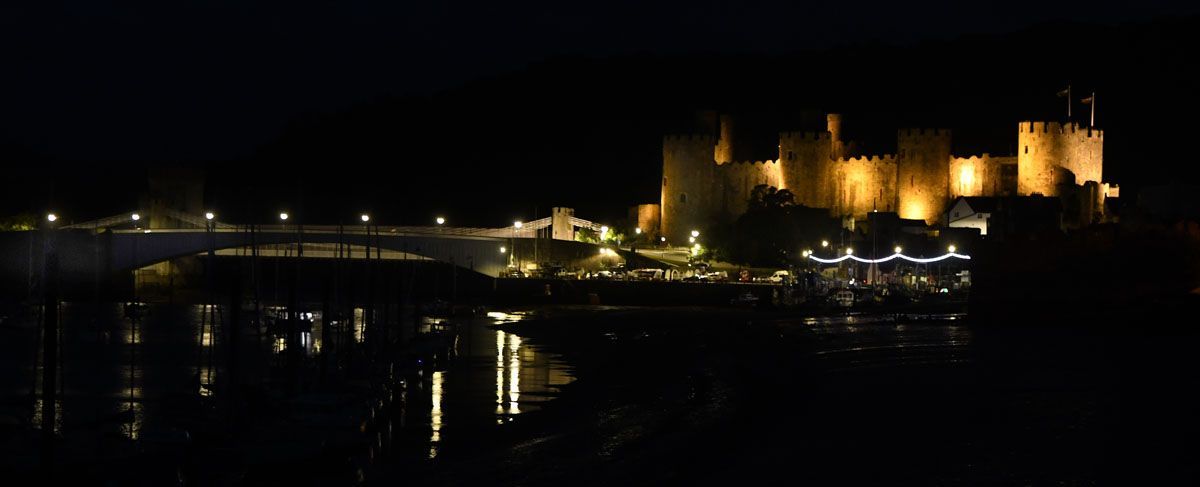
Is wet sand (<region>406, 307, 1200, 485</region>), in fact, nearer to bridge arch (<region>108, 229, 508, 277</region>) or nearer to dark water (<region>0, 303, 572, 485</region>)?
dark water (<region>0, 303, 572, 485</region>)

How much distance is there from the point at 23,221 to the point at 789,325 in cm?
3932

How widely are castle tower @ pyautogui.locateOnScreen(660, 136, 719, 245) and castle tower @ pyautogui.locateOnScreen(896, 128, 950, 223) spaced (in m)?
7.61

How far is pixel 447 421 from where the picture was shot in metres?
23.2

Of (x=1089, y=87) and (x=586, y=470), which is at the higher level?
(x=1089, y=87)

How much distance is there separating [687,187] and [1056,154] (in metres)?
14.7

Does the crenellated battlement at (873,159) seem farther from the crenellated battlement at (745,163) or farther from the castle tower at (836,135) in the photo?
the crenellated battlement at (745,163)

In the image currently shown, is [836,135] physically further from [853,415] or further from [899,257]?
[853,415]

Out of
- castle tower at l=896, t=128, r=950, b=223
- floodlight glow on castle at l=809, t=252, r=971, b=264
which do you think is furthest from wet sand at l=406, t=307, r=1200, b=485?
castle tower at l=896, t=128, r=950, b=223

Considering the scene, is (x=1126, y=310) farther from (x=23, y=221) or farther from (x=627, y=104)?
(x=627, y=104)

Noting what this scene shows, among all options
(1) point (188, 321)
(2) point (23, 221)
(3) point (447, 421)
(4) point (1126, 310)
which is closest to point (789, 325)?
(4) point (1126, 310)

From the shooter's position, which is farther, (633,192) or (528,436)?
(633,192)

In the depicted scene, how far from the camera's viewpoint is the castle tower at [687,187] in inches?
2554

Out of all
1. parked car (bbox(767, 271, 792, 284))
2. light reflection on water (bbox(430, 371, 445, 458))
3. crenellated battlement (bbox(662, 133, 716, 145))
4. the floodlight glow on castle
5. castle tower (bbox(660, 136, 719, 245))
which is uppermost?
crenellated battlement (bbox(662, 133, 716, 145))

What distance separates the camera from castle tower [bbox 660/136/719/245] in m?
64.9
